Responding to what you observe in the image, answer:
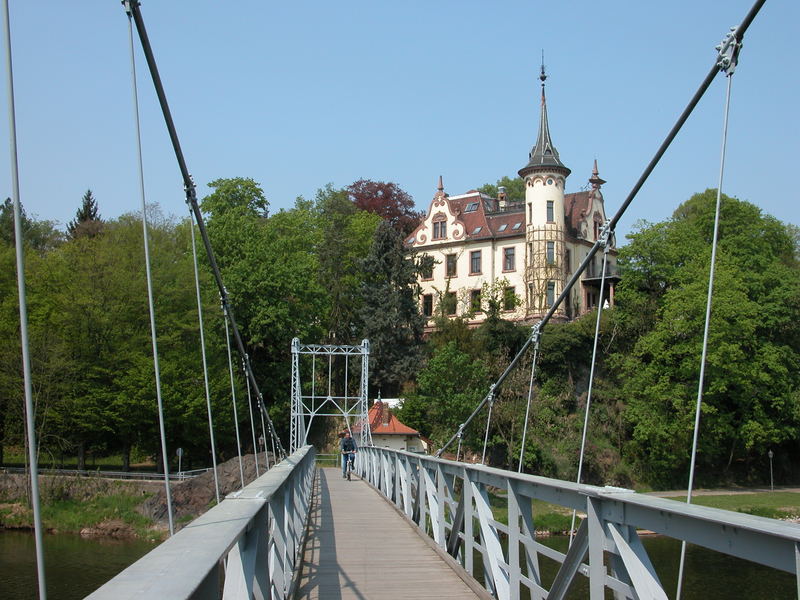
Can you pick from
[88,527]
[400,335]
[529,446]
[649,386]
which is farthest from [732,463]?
[88,527]

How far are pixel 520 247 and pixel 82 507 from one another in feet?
82.2

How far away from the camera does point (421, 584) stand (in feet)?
19.5

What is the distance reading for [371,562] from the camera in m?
7.01

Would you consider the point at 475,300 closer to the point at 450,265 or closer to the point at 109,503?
the point at 450,265

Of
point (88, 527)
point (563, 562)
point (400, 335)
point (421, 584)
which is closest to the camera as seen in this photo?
point (563, 562)

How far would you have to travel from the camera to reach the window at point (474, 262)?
1865 inches

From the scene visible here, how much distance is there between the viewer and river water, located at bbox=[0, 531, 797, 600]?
19344 mm

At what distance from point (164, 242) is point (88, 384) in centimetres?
815


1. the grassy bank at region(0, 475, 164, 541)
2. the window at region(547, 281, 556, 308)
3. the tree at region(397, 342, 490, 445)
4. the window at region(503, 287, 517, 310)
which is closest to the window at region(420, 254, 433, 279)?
the window at region(503, 287, 517, 310)

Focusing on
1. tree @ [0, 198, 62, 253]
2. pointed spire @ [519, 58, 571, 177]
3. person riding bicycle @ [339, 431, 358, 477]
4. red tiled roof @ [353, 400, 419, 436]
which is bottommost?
red tiled roof @ [353, 400, 419, 436]

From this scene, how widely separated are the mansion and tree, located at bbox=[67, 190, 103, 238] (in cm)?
1903

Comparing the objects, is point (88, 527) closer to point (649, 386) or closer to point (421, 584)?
point (649, 386)

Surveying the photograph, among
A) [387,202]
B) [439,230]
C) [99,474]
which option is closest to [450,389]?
[99,474]

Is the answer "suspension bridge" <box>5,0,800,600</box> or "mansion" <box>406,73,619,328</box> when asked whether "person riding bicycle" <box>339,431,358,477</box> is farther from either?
"mansion" <box>406,73,619,328</box>
